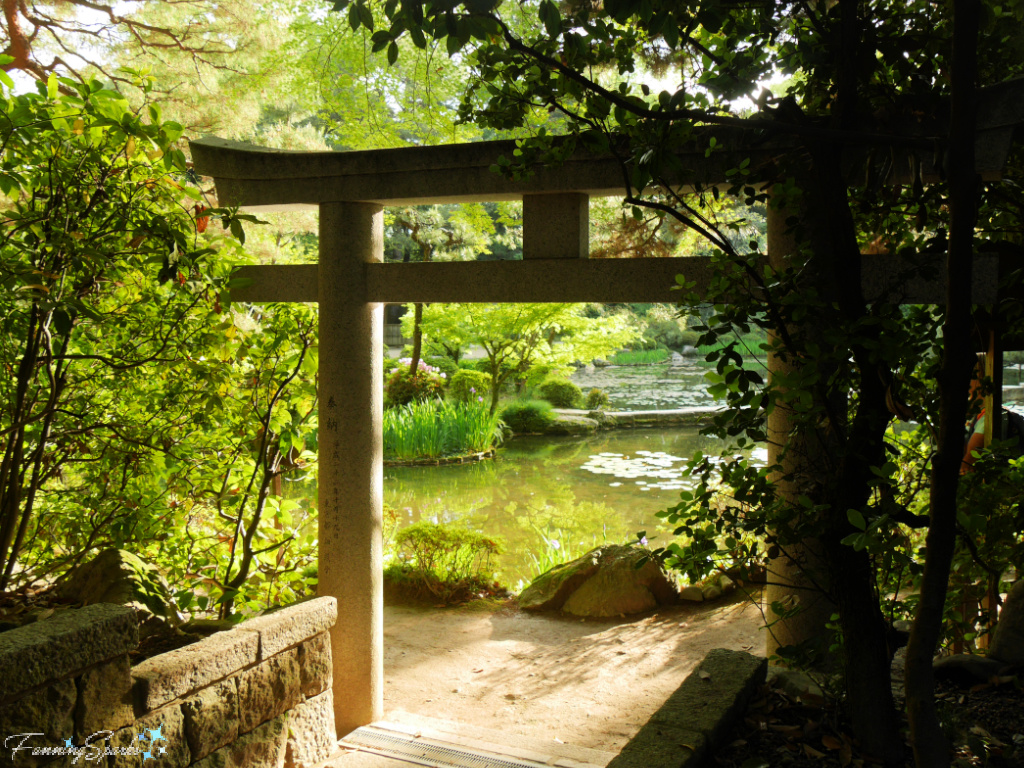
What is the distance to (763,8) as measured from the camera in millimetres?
1973

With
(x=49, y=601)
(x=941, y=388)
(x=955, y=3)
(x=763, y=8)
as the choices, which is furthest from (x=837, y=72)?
(x=49, y=601)

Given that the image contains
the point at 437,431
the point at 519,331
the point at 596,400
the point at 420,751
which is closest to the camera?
the point at 420,751

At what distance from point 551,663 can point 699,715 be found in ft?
9.92

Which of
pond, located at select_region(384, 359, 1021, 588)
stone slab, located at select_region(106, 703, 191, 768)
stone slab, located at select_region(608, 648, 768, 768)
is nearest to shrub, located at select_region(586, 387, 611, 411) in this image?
pond, located at select_region(384, 359, 1021, 588)

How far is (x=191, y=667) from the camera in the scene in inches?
89.7

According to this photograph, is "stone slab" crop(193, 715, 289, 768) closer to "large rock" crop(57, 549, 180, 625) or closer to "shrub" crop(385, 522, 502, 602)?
"large rock" crop(57, 549, 180, 625)

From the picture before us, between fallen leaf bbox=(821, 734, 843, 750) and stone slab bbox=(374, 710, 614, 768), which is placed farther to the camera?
stone slab bbox=(374, 710, 614, 768)

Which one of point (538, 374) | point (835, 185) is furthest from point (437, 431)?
point (835, 185)

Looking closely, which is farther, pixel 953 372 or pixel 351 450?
pixel 351 450

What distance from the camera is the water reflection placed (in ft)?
26.0

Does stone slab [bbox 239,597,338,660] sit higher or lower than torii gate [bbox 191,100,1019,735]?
lower

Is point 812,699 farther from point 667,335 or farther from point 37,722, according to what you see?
point 667,335

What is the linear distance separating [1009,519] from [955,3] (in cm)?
128

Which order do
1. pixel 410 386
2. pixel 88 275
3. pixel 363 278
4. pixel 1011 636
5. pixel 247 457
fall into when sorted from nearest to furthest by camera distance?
→ pixel 1011 636 < pixel 88 275 < pixel 363 278 < pixel 247 457 < pixel 410 386
